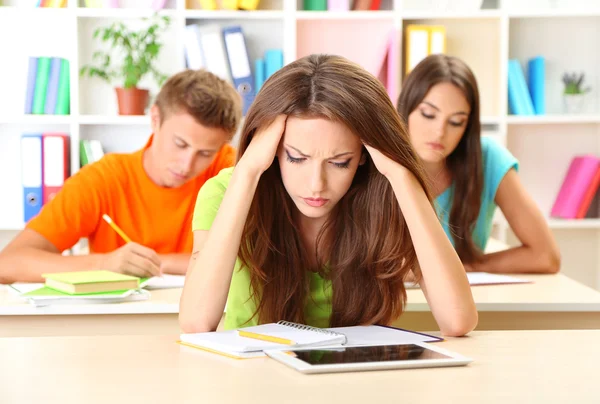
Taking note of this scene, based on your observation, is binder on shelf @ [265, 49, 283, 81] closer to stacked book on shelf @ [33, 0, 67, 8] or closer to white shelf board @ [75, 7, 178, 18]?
white shelf board @ [75, 7, 178, 18]

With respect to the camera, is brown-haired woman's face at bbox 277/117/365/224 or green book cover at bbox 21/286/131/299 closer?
brown-haired woman's face at bbox 277/117/365/224

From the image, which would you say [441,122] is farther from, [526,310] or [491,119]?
[491,119]

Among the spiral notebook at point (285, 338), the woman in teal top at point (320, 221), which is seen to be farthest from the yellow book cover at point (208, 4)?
the spiral notebook at point (285, 338)

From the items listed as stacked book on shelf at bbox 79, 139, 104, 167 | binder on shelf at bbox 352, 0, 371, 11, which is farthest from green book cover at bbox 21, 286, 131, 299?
binder on shelf at bbox 352, 0, 371, 11

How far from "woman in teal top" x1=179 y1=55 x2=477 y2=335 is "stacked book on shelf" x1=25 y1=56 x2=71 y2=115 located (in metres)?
2.32

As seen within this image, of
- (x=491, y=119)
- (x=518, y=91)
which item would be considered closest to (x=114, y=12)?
(x=491, y=119)

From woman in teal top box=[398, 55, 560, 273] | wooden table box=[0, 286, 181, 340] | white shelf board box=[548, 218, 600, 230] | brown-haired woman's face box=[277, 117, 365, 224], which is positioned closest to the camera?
brown-haired woman's face box=[277, 117, 365, 224]

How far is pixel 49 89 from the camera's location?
390 centimetres

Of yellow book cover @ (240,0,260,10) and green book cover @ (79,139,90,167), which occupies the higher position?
yellow book cover @ (240,0,260,10)

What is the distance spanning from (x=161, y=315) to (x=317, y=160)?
73cm

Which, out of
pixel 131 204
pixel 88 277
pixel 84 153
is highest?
pixel 84 153

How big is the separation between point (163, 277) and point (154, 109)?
0.66m

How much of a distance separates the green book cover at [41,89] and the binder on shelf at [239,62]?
0.81m

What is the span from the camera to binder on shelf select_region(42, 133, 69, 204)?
3811 mm
